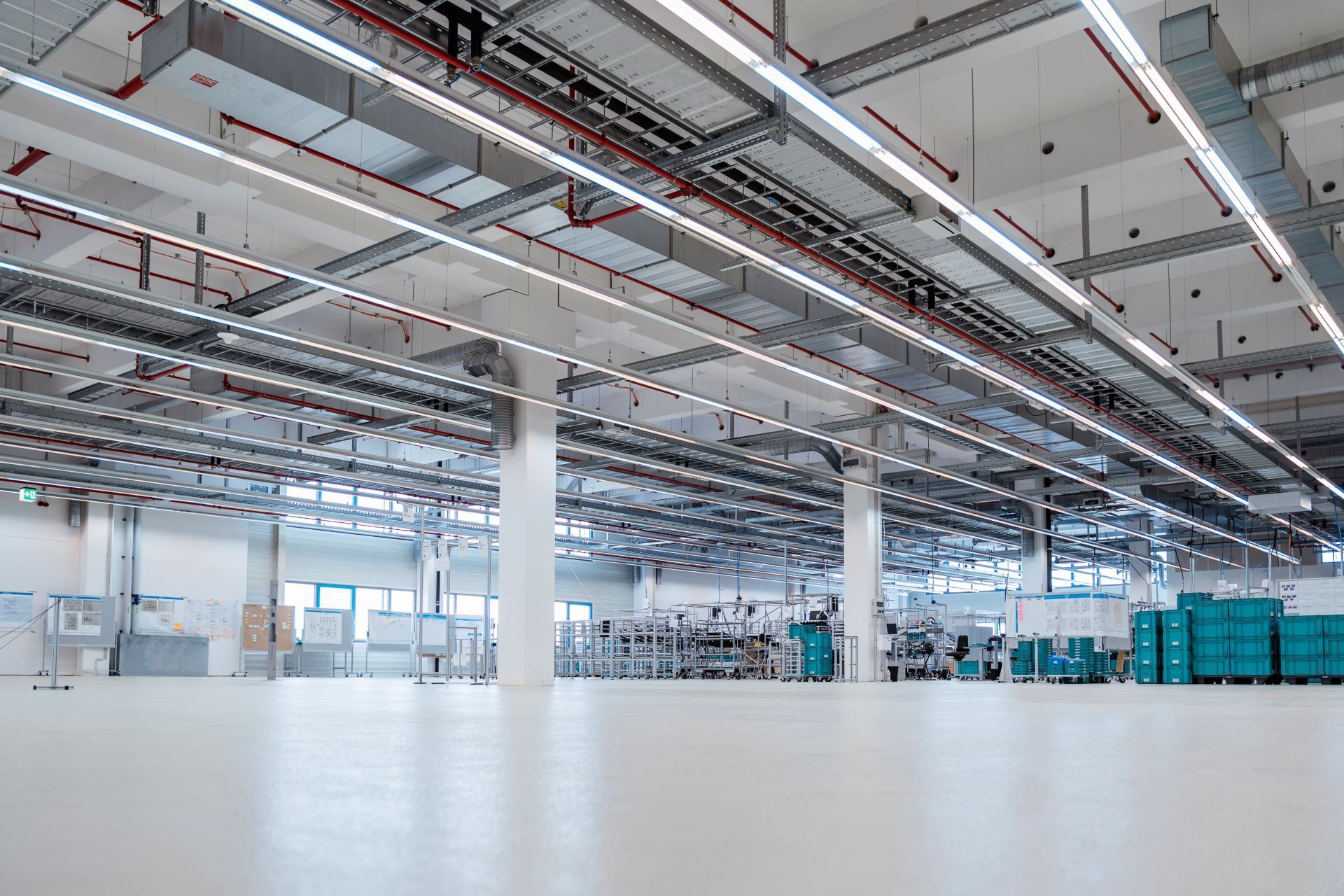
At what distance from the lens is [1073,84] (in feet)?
38.6

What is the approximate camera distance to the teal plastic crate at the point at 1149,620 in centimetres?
2342

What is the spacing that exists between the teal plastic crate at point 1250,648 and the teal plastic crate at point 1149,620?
4.66 feet

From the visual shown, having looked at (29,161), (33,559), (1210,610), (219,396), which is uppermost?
(29,161)

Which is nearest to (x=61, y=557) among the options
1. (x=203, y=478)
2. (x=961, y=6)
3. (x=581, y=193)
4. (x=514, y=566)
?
(x=203, y=478)

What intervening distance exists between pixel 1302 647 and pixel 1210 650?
1.68m

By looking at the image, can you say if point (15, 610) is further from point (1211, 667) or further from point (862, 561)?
point (1211, 667)

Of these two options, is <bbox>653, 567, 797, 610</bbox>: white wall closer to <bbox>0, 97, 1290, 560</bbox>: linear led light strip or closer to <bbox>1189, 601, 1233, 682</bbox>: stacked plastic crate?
<bbox>1189, 601, 1233, 682</bbox>: stacked plastic crate

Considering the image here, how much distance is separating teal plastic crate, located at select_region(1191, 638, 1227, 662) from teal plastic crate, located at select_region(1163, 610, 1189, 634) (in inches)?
15.1

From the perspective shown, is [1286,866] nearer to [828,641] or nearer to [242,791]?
[242,791]

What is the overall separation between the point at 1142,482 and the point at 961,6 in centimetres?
1888

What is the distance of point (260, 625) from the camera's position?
28.3 meters

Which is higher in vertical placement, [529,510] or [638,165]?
[638,165]

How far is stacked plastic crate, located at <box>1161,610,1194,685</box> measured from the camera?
22.8 metres

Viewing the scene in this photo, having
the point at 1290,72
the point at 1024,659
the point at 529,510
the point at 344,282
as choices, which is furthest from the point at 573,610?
the point at 1290,72
